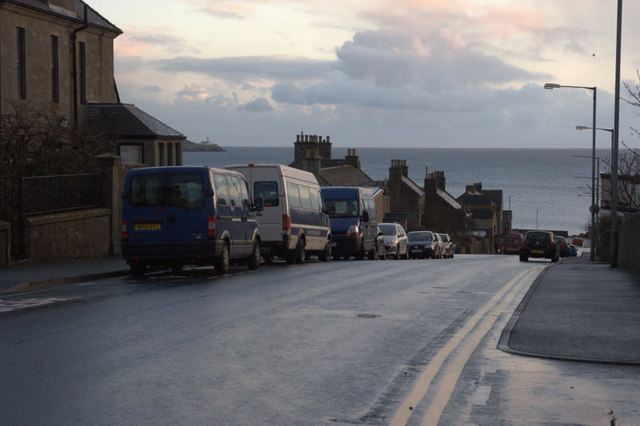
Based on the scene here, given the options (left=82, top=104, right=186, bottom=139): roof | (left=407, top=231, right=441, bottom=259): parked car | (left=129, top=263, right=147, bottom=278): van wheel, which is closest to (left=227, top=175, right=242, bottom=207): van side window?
(left=129, top=263, right=147, bottom=278): van wheel

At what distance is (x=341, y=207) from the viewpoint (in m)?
35.1

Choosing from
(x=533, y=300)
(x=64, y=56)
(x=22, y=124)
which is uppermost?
(x=64, y=56)

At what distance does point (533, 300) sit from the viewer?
16.5 metres

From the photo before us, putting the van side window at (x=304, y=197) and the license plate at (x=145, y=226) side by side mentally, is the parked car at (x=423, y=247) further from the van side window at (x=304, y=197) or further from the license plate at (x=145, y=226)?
the license plate at (x=145, y=226)

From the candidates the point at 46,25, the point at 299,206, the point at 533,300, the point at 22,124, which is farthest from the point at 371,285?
the point at 46,25

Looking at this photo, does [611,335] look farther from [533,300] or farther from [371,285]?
[371,285]

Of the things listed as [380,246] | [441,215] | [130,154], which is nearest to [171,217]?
[130,154]

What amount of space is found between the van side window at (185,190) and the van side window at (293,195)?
678 centimetres

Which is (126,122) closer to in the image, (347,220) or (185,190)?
(347,220)

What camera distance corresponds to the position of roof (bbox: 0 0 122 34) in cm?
3466

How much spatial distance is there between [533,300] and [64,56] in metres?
26.4

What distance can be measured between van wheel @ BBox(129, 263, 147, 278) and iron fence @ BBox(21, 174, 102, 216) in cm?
409

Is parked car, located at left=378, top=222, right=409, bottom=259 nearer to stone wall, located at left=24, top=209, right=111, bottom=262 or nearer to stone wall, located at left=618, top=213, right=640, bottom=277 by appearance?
stone wall, located at left=618, top=213, right=640, bottom=277

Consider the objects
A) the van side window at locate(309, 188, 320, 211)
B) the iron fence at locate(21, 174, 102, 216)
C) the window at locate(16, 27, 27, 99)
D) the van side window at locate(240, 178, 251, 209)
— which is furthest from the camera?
the window at locate(16, 27, 27, 99)
